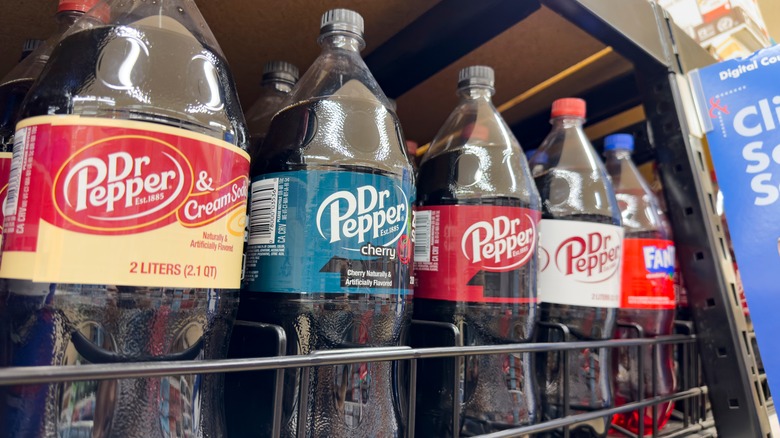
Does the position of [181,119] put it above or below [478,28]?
below

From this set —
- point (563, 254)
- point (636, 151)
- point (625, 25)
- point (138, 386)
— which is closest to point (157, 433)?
point (138, 386)

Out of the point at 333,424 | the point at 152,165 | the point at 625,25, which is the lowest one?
the point at 333,424

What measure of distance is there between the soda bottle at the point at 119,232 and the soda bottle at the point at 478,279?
295 mm

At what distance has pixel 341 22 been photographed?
0.72 meters

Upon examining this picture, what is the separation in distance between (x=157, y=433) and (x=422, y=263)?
0.39 metres

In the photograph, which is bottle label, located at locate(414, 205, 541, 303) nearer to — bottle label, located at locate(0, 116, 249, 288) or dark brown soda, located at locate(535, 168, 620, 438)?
dark brown soda, located at locate(535, 168, 620, 438)

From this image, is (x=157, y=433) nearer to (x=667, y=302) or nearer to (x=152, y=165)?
(x=152, y=165)

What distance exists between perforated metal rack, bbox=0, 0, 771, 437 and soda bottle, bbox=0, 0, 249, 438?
49 centimetres

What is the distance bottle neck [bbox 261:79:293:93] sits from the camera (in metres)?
0.92

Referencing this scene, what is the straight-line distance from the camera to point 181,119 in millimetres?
555

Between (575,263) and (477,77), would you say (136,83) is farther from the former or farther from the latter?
(575,263)

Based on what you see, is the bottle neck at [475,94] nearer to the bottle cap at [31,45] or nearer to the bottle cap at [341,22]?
the bottle cap at [341,22]

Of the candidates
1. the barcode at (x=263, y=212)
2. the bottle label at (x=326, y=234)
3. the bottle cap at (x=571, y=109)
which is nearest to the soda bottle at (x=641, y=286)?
the bottle cap at (x=571, y=109)

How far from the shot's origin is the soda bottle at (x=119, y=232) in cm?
47
